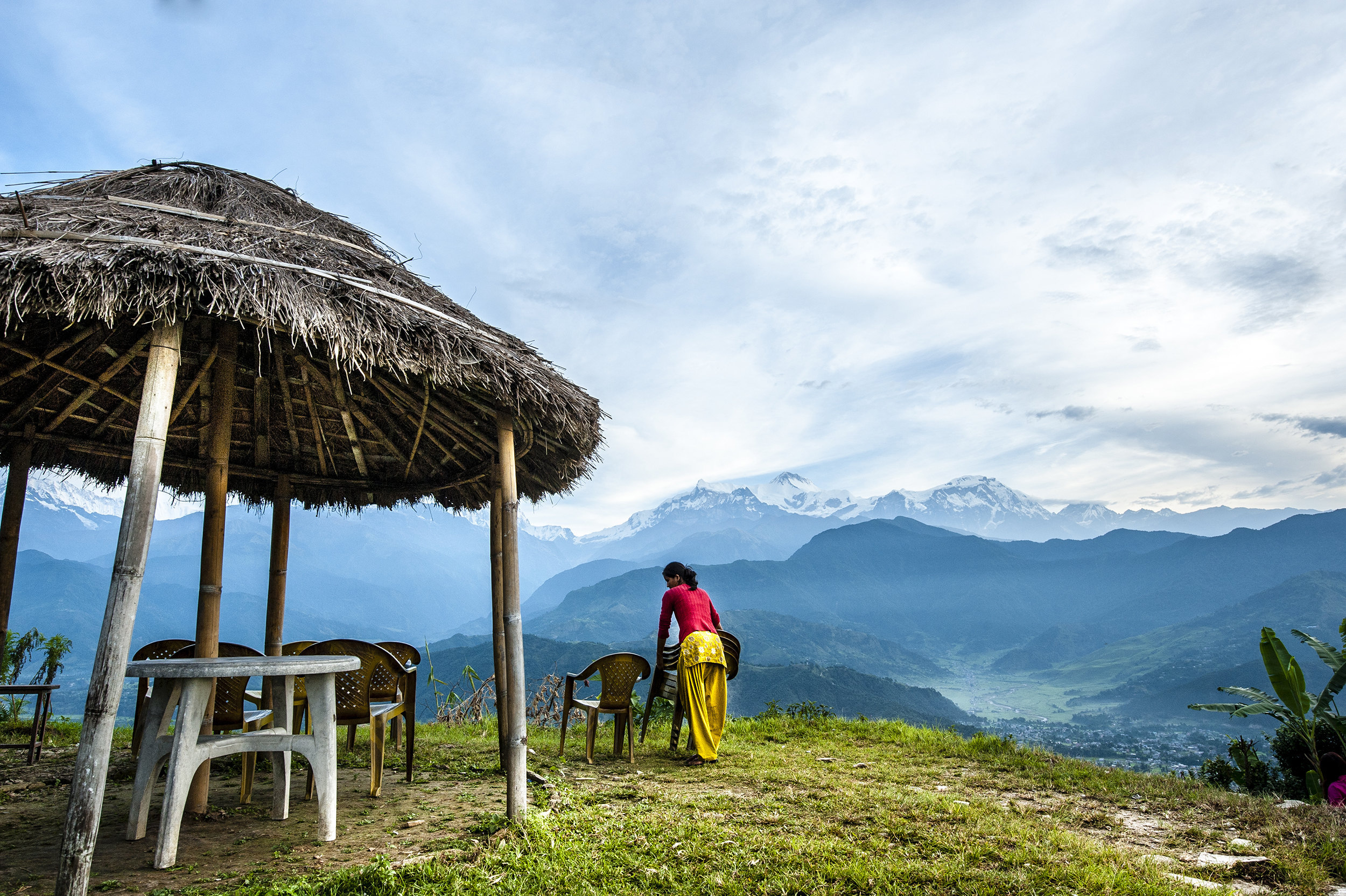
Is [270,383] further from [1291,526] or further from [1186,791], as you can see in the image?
[1291,526]

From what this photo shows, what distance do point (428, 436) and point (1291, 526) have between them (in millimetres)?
213553

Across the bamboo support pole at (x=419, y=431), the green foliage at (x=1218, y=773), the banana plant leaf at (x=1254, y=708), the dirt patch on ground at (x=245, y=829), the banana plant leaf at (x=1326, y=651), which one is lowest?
the green foliage at (x=1218, y=773)

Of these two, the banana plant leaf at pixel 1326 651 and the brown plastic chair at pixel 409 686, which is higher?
the brown plastic chair at pixel 409 686

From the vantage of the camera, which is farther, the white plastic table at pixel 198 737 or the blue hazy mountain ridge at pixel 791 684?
the blue hazy mountain ridge at pixel 791 684

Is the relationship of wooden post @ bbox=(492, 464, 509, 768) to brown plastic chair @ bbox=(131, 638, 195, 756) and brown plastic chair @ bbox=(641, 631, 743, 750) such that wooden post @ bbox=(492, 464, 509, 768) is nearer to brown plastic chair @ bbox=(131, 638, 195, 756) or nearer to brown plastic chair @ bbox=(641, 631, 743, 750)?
brown plastic chair @ bbox=(641, 631, 743, 750)

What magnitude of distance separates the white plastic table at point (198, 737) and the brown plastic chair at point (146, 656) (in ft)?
5.30

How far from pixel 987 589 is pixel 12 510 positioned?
199 meters

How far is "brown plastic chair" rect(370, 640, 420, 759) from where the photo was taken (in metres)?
5.09

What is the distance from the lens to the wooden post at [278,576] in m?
6.29

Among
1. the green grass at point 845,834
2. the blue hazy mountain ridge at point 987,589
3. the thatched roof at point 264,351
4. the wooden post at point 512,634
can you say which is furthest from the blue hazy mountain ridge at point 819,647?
the wooden post at point 512,634

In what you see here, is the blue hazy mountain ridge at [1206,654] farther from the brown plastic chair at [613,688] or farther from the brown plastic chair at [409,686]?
the brown plastic chair at [409,686]

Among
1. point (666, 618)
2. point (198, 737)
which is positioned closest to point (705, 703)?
point (666, 618)

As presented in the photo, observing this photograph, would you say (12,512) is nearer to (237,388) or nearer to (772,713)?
(237,388)

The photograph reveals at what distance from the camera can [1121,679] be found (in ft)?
325
